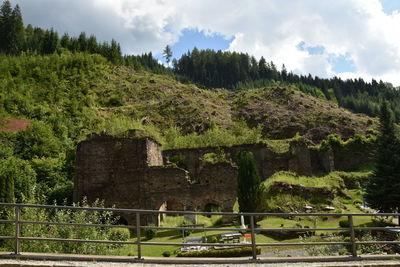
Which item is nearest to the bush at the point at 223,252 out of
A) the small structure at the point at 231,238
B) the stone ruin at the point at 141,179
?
the small structure at the point at 231,238

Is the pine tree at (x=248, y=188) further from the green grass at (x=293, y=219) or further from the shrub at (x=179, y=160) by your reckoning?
the shrub at (x=179, y=160)

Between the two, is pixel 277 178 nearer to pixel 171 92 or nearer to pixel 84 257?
pixel 84 257

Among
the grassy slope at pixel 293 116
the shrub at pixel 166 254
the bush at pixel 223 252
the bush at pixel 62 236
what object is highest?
the grassy slope at pixel 293 116

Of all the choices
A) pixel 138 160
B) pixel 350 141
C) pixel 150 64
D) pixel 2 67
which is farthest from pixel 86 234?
pixel 150 64

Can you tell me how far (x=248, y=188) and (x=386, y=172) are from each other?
28.8 ft

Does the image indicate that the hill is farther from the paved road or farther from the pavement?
the paved road

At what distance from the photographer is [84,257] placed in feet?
17.9

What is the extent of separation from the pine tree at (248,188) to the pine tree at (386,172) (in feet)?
23.2

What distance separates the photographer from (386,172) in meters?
22.5

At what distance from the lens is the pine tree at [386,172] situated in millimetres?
21766

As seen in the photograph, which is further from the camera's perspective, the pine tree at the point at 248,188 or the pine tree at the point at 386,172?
the pine tree at the point at 386,172

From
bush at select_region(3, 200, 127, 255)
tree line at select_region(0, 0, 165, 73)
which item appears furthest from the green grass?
tree line at select_region(0, 0, 165, 73)

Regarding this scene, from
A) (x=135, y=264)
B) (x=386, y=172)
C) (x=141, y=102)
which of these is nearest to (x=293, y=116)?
(x=141, y=102)

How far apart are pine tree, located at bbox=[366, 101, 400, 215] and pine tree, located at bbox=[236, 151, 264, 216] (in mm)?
7077
